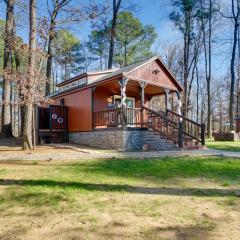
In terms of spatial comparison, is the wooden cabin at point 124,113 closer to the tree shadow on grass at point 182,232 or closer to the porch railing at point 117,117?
the porch railing at point 117,117

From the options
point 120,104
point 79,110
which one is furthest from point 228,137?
point 79,110

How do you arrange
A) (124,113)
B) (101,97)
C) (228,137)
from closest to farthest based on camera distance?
(124,113), (101,97), (228,137)

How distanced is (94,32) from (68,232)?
87.2 feet

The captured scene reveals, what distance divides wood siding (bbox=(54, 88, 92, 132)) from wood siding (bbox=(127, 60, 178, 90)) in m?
2.67

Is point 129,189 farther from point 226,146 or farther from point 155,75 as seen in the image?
point 155,75

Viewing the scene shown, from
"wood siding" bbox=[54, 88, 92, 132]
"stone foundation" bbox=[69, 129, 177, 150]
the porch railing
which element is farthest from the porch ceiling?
"stone foundation" bbox=[69, 129, 177, 150]

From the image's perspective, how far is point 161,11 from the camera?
92.9 feet

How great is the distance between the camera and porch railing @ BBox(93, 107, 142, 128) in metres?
14.2

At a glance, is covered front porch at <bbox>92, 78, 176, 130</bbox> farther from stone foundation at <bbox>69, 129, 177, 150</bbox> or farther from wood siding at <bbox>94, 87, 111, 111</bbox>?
stone foundation at <bbox>69, 129, 177, 150</bbox>

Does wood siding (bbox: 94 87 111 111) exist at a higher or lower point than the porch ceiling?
lower

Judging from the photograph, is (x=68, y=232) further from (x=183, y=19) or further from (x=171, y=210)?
(x=183, y=19)

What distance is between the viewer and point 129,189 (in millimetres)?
5500

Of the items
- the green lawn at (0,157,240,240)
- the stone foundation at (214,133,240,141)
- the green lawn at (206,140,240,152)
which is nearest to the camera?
the green lawn at (0,157,240,240)

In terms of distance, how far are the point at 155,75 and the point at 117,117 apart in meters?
3.60
